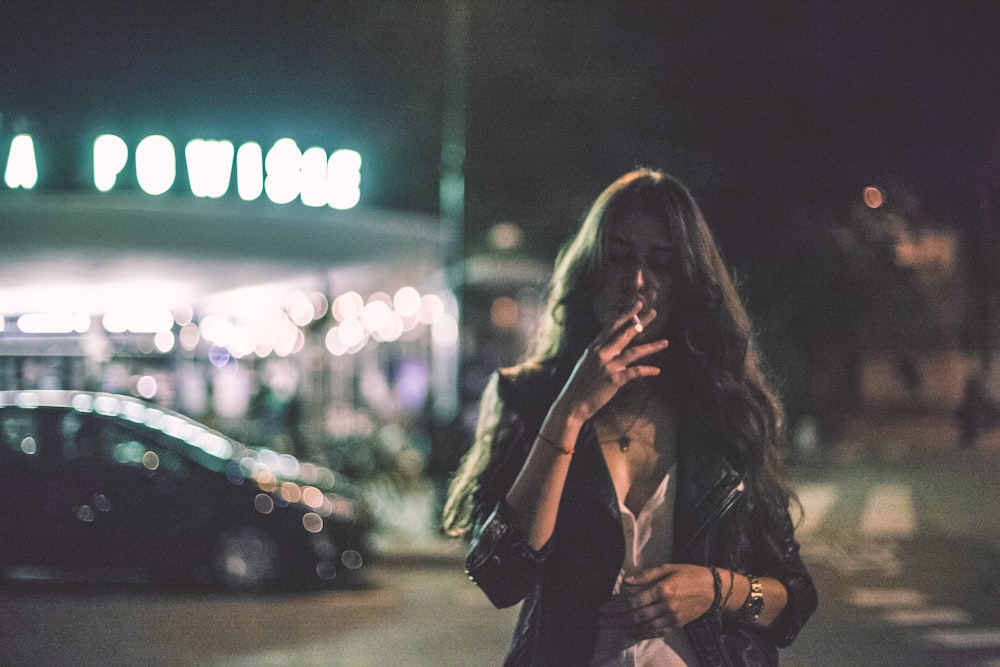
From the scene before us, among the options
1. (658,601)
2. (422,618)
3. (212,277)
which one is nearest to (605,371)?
(658,601)

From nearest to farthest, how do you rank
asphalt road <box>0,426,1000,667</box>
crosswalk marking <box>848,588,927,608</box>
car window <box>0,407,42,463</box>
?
asphalt road <box>0,426,1000,667</box> < crosswalk marking <box>848,588,927,608</box> < car window <box>0,407,42,463</box>

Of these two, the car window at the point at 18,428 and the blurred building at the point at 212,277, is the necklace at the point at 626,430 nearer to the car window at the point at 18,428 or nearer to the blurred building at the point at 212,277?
the car window at the point at 18,428

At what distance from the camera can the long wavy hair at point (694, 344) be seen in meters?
2.17

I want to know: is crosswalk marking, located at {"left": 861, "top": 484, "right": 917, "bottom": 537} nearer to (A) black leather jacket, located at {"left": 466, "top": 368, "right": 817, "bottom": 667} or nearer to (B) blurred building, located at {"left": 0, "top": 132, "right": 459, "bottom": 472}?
(B) blurred building, located at {"left": 0, "top": 132, "right": 459, "bottom": 472}

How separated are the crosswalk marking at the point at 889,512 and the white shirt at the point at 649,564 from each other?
39.3ft

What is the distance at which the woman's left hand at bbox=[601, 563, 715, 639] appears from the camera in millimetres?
1866

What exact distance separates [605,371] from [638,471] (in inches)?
12.8

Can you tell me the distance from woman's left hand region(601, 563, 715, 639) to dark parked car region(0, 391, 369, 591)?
8.02 metres

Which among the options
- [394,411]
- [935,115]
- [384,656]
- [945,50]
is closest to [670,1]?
[935,115]

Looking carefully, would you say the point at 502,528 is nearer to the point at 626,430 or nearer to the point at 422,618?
the point at 626,430

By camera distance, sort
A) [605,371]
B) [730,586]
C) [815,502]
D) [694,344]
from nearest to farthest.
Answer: [605,371]
[730,586]
[694,344]
[815,502]

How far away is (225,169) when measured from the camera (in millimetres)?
13625

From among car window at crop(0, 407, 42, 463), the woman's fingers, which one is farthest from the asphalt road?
the woman's fingers

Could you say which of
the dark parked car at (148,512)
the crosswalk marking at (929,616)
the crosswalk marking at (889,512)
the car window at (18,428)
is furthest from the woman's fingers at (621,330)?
the crosswalk marking at (889,512)
